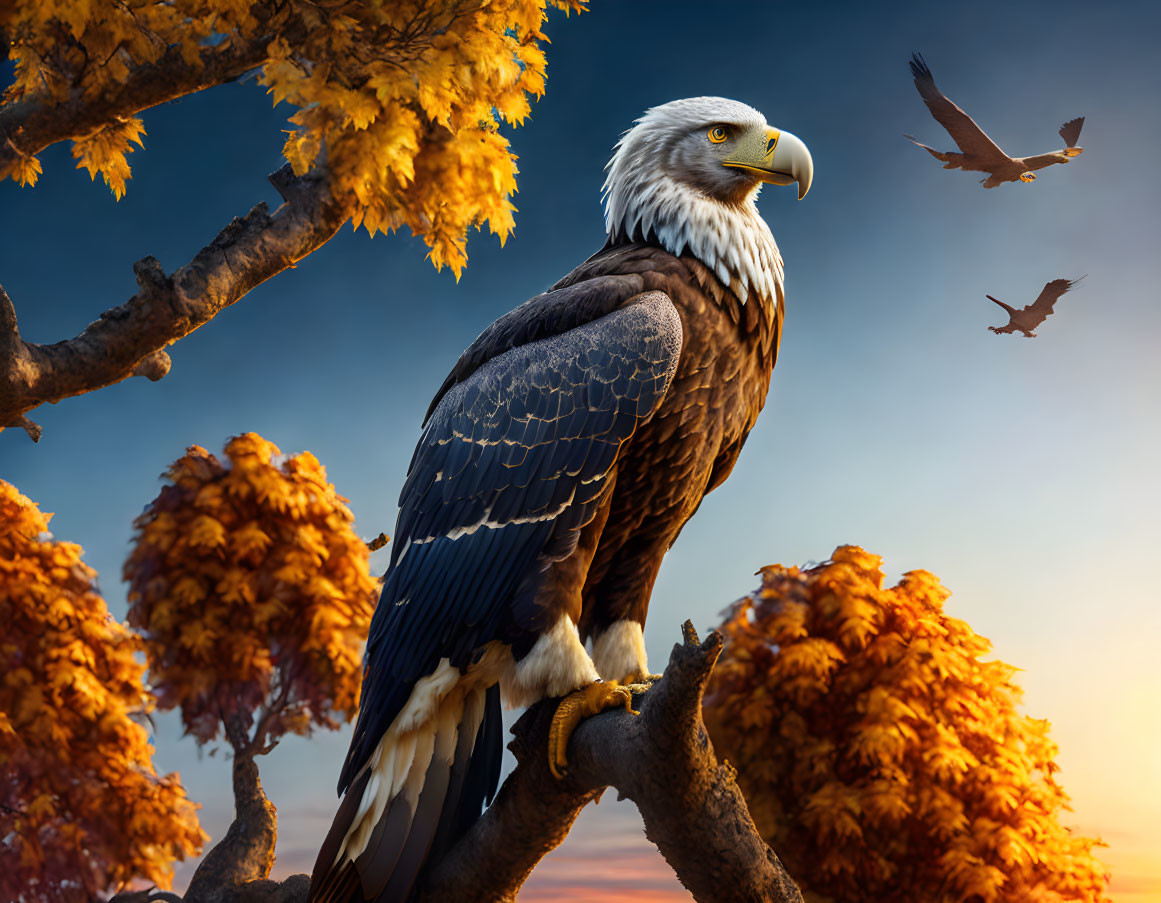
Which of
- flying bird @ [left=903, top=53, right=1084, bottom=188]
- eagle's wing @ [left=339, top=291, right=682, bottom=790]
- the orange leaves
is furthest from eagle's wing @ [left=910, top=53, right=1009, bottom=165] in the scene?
eagle's wing @ [left=339, top=291, right=682, bottom=790]

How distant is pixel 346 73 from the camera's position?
22.3 ft

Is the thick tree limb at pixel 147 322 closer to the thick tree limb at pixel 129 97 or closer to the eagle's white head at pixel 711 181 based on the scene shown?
the thick tree limb at pixel 129 97

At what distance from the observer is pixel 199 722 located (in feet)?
33.9

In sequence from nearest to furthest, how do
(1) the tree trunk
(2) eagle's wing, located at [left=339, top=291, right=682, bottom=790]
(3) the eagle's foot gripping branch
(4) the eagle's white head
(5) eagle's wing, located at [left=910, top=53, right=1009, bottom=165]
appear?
(3) the eagle's foot gripping branch → (2) eagle's wing, located at [left=339, top=291, right=682, bottom=790] → (4) the eagle's white head → (5) eagle's wing, located at [left=910, top=53, right=1009, bottom=165] → (1) the tree trunk

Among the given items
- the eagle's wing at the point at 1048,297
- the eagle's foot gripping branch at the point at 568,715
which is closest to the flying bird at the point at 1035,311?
the eagle's wing at the point at 1048,297

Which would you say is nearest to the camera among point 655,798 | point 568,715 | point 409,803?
point 655,798

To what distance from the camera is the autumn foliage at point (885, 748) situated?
8945 mm

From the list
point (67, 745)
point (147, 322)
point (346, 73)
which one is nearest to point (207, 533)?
point (67, 745)

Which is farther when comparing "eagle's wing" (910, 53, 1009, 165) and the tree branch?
"eagle's wing" (910, 53, 1009, 165)

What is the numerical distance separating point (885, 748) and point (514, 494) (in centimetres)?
648

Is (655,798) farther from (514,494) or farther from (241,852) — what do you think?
(241,852)

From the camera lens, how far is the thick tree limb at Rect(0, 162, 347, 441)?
21.7 feet

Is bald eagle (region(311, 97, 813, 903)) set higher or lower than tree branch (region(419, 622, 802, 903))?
higher

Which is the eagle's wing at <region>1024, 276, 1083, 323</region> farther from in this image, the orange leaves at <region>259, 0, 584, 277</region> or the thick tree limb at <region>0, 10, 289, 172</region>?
the thick tree limb at <region>0, 10, 289, 172</region>
